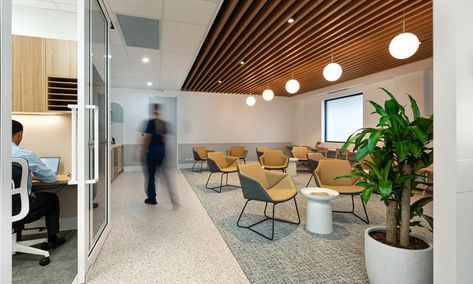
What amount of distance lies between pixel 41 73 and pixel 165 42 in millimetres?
1852

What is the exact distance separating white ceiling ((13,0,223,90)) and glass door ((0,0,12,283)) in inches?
80.7

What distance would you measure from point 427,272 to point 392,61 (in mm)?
4566

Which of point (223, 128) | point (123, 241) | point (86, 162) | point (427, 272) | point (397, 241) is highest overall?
point (223, 128)

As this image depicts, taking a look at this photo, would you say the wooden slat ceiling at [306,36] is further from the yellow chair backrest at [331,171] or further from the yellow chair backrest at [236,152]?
the yellow chair backrest at [236,152]

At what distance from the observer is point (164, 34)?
3588 mm

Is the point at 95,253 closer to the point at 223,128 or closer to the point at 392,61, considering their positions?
the point at 392,61

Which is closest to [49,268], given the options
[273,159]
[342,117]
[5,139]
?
[5,139]

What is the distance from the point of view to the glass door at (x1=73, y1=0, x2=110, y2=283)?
73.9 inches

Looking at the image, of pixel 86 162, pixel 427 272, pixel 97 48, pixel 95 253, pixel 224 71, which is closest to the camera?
pixel 427 272

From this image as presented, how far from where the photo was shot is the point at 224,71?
570 centimetres

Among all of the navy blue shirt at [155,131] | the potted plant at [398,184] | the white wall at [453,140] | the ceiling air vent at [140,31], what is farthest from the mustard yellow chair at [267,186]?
the ceiling air vent at [140,31]

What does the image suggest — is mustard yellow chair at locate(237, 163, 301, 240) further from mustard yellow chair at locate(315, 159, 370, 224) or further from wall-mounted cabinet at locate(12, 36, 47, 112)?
wall-mounted cabinet at locate(12, 36, 47, 112)

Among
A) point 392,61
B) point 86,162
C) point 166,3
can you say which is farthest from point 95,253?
point 392,61

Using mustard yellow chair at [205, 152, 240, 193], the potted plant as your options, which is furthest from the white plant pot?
mustard yellow chair at [205, 152, 240, 193]
